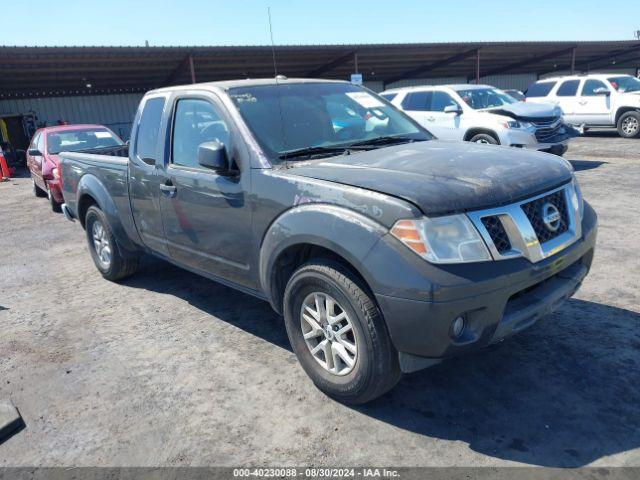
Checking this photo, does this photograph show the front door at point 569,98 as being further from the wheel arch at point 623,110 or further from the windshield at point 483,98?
the windshield at point 483,98

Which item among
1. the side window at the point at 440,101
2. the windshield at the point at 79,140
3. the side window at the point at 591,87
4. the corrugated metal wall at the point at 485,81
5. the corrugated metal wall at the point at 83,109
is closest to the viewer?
the windshield at the point at 79,140

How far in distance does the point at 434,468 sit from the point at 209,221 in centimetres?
221

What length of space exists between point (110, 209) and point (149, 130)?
106 cm

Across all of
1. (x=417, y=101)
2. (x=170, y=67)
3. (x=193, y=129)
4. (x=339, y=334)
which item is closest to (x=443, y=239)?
(x=339, y=334)

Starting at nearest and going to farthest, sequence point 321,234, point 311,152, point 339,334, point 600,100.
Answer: point 321,234
point 339,334
point 311,152
point 600,100

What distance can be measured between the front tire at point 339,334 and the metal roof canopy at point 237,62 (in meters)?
17.9

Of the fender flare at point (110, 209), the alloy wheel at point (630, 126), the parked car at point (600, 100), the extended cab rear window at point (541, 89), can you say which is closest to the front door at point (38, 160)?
the fender flare at point (110, 209)

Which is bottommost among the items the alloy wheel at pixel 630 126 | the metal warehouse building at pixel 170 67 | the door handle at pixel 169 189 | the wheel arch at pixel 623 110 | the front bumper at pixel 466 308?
the alloy wheel at pixel 630 126

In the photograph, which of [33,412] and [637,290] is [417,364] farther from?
[637,290]

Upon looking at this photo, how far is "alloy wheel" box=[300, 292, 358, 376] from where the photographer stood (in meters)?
2.98

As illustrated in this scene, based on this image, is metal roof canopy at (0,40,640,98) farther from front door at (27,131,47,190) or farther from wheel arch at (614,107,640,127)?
wheel arch at (614,107,640,127)

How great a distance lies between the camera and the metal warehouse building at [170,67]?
64.0ft

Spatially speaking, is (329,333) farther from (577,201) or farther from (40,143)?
(40,143)

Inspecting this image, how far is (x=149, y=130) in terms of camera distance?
14.8ft
